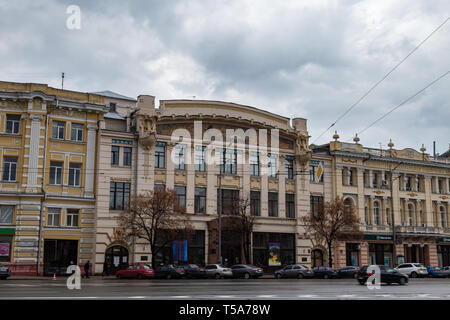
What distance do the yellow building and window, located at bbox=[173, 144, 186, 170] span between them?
287 inches

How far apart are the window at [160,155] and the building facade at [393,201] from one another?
61.8 ft

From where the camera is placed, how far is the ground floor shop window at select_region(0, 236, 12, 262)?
127 feet

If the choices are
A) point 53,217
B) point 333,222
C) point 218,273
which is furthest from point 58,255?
point 333,222

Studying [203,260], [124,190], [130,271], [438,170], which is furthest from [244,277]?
[438,170]

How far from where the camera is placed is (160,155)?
4581cm

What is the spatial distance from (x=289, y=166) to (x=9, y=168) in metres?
26.6

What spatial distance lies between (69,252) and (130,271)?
7464 millimetres

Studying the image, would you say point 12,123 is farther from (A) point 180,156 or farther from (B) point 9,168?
(A) point 180,156

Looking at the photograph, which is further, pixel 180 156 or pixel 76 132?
pixel 180 156

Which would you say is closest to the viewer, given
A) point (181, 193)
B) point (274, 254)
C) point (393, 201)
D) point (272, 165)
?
point (181, 193)

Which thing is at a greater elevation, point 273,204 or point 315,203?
point 315,203

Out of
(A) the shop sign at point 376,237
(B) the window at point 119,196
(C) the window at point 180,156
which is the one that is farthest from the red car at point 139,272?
(A) the shop sign at point 376,237

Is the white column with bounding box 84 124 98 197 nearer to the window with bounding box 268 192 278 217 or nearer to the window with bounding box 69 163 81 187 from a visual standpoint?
the window with bounding box 69 163 81 187

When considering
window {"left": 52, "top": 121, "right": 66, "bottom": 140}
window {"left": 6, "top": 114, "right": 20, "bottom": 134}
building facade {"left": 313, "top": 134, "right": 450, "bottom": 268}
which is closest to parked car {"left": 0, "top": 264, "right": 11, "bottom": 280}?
window {"left": 6, "top": 114, "right": 20, "bottom": 134}
